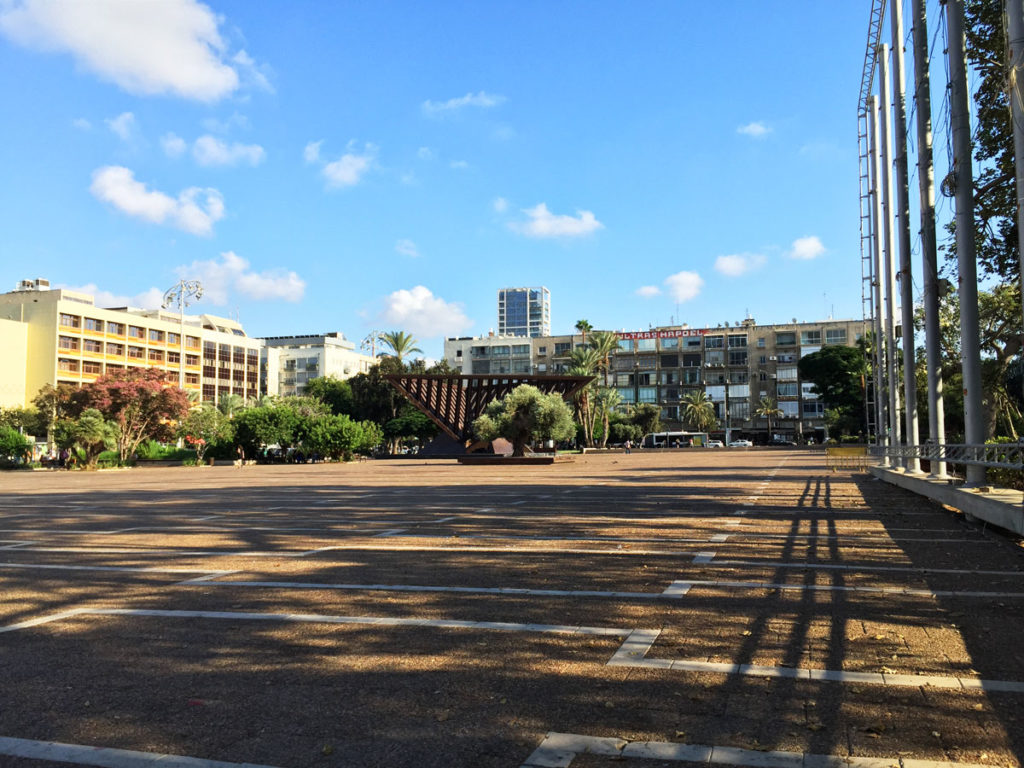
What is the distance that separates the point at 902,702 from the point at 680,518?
942cm

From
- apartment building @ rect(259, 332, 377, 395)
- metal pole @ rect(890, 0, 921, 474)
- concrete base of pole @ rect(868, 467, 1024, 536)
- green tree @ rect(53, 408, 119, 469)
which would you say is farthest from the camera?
apartment building @ rect(259, 332, 377, 395)

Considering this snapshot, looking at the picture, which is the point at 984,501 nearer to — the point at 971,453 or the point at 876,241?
the point at 971,453

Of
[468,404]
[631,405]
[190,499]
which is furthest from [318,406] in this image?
[631,405]

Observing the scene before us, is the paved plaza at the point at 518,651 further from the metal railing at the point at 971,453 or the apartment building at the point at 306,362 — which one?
the apartment building at the point at 306,362

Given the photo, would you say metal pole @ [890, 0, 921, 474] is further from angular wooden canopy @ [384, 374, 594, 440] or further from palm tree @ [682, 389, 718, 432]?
palm tree @ [682, 389, 718, 432]

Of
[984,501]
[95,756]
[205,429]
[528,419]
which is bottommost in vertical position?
[95,756]

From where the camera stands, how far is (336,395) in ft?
307

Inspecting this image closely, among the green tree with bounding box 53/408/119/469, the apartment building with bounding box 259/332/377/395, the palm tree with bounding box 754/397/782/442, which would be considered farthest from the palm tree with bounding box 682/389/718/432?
the green tree with bounding box 53/408/119/469

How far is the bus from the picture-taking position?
117188mm

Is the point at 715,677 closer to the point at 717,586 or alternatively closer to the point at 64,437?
the point at 717,586

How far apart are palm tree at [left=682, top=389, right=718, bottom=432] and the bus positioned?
343 centimetres

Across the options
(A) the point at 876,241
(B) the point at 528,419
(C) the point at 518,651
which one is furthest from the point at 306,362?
(C) the point at 518,651

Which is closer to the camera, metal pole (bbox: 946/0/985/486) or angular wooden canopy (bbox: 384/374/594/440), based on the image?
metal pole (bbox: 946/0/985/486)

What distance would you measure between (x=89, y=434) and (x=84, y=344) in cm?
4075
